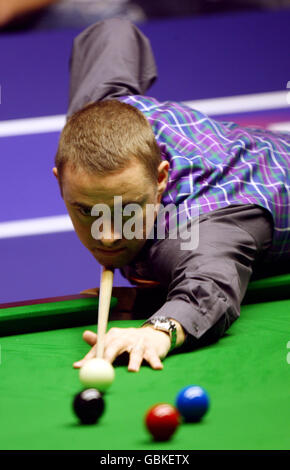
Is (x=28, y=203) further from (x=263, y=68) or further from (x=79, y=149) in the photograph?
(x=79, y=149)

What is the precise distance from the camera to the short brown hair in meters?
2.31

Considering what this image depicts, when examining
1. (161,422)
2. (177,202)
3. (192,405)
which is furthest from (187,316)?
(161,422)

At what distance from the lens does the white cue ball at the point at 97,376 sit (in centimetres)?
177

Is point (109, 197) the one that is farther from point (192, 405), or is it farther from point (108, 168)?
point (192, 405)

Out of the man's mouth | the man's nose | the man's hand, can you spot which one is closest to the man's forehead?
the man's nose

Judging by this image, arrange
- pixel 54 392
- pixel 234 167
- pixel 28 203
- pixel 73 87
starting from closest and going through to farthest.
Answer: pixel 54 392 → pixel 234 167 → pixel 73 87 → pixel 28 203

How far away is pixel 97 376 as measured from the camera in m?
1.77

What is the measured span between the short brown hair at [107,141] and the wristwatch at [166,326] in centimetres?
48

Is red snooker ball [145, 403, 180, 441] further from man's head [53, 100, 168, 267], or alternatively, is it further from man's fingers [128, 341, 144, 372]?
man's head [53, 100, 168, 267]

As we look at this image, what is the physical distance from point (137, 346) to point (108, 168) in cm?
59

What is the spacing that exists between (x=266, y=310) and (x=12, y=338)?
875mm
